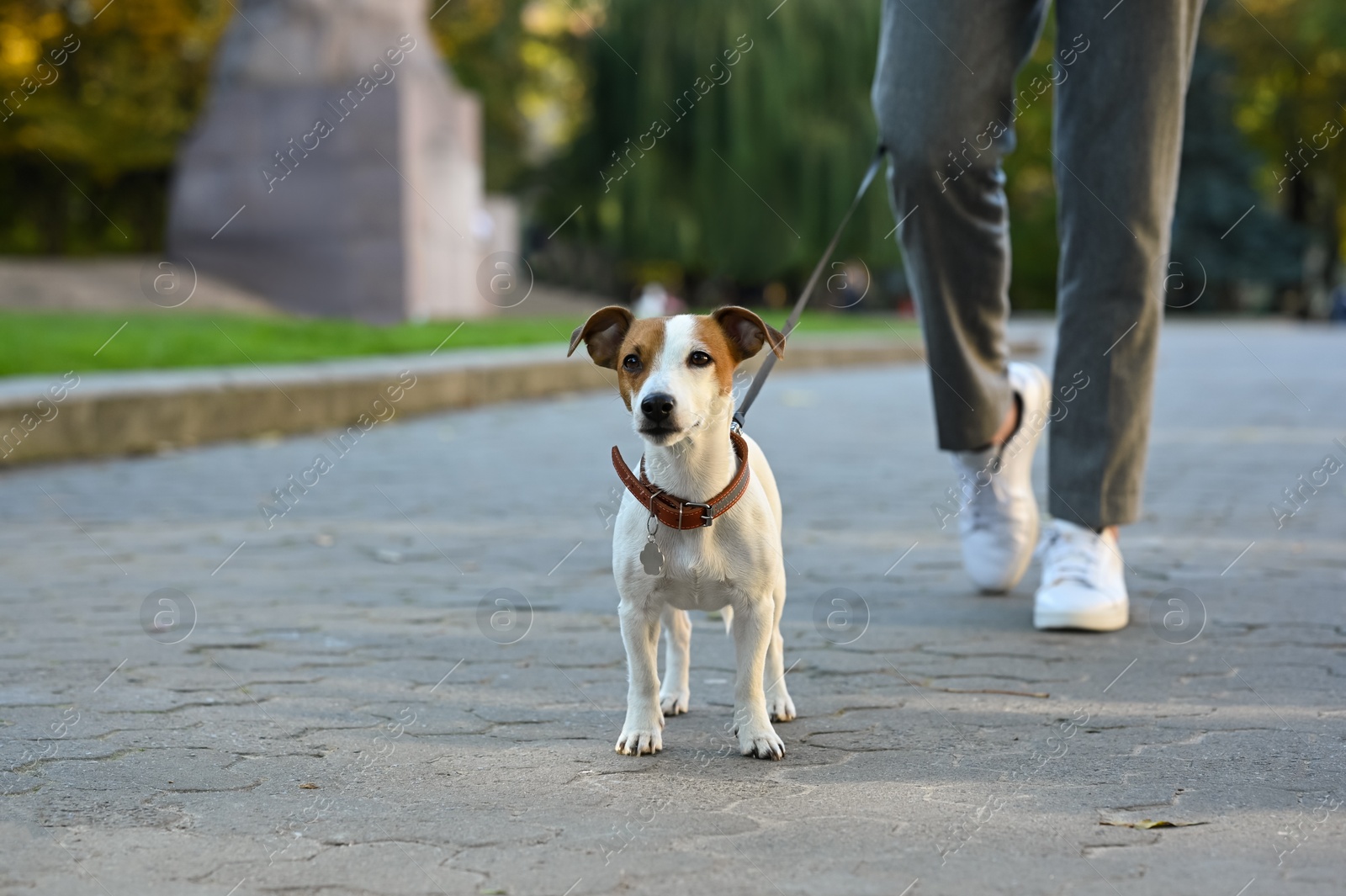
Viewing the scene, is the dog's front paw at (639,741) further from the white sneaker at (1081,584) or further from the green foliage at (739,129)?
the green foliage at (739,129)

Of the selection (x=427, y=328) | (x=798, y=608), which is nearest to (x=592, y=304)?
(x=427, y=328)

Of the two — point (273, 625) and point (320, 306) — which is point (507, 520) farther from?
point (320, 306)

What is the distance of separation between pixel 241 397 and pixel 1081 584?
6.91 metres

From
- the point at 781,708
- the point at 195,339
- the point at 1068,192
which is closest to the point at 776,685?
the point at 781,708

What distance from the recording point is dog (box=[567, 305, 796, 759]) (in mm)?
3012

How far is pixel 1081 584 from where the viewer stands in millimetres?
4156

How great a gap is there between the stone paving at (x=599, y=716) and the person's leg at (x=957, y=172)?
2.36 ft

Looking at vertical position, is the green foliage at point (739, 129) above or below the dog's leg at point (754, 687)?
above

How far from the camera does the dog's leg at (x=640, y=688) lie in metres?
3.03

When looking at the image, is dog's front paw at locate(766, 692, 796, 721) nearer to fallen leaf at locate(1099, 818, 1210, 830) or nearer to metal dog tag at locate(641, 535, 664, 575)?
metal dog tag at locate(641, 535, 664, 575)

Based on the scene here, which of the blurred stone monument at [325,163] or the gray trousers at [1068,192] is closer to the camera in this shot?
the gray trousers at [1068,192]

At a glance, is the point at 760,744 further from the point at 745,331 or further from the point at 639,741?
the point at 745,331

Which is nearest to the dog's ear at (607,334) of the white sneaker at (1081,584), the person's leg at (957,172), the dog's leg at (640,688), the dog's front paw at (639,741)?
the dog's leg at (640,688)

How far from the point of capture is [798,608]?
14.9 ft
